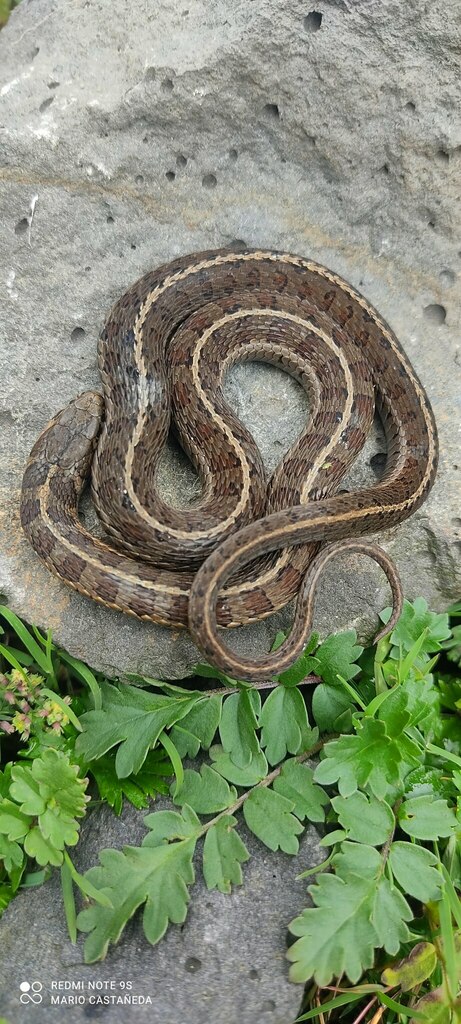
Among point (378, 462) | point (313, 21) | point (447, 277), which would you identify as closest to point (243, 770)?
point (378, 462)

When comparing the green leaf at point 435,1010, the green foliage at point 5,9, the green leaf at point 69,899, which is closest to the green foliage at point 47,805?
the green leaf at point 69,899

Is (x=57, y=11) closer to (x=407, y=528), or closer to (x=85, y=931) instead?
(x=407, y=528)

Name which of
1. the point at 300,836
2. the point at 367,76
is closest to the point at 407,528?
the point at 300,836

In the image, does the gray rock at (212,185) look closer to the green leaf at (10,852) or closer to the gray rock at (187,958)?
the green leaf at (10,852)

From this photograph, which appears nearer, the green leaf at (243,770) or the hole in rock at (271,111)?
the green leaf at (243,770)

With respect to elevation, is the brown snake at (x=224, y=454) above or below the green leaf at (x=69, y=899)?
above

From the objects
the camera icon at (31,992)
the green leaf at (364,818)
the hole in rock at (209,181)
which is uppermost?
the hole in rock at (209,181)

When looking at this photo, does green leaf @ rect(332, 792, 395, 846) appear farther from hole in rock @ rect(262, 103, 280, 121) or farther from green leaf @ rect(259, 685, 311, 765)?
hole in rock @ rect(262, 103, 280, 121)
